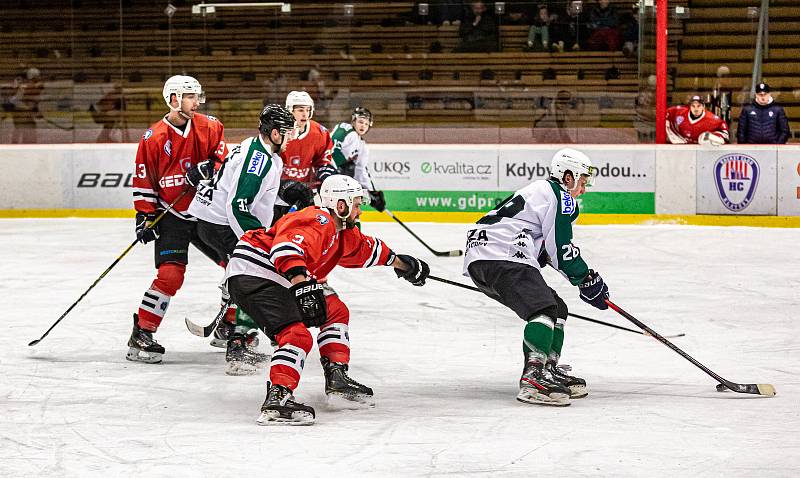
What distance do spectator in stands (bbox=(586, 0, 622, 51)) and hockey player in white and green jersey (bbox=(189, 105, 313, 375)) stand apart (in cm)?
678

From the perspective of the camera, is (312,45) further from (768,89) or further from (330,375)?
(330,375)

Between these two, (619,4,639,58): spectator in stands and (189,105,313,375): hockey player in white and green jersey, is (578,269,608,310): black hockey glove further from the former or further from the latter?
(619,4,639,58): spectator in stands

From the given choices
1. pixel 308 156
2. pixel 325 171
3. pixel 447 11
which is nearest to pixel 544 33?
pixel 447 11

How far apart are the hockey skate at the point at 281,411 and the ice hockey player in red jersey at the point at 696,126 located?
25.0 feet

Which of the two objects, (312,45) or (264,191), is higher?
(312,45)

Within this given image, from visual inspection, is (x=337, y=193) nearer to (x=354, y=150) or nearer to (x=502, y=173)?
(x=354, y=150)

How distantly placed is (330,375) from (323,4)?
8.29 m

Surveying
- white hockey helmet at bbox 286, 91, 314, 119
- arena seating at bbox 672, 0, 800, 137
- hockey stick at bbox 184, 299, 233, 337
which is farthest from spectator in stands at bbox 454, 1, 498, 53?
hockey stick at bbox 184, 299, 233, 337

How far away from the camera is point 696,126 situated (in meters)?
11.3

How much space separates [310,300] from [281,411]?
46cm

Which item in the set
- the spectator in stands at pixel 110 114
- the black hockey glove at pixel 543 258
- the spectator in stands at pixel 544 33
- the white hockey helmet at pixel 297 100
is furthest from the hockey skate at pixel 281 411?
the spectator in stands at pixel 110 114

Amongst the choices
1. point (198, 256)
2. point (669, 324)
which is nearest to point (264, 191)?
point (669, 324)

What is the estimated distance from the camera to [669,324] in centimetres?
657

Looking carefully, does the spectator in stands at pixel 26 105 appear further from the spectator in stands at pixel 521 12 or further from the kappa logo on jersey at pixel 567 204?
the kappa logo on jersey at pixel 567 204
